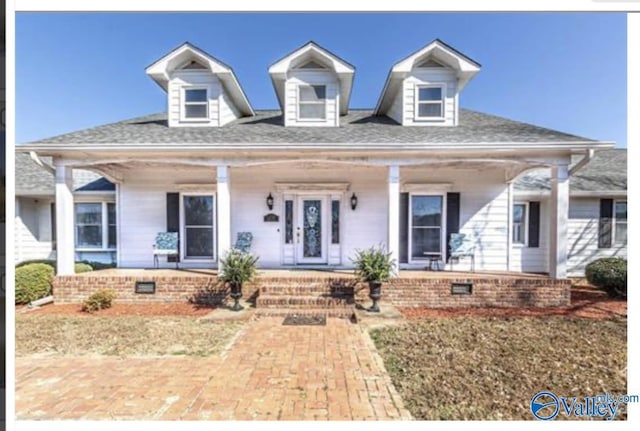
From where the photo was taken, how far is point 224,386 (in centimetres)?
280

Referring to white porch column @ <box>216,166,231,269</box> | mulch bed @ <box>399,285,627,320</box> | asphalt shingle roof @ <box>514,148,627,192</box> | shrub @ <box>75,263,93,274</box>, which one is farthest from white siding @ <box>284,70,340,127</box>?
shrub @ <box>75,263,93,274</box>

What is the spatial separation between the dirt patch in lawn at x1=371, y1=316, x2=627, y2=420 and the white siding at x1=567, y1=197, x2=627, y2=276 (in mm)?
4322

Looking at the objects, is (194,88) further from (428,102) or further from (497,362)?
(497,362)

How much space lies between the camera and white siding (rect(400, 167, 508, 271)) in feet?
24.6

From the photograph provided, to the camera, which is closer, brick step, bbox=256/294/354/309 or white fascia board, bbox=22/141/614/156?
brick step, bbox=256/294/354/309

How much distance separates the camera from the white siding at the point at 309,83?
730 centimetres

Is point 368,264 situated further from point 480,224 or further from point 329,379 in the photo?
point 480,224

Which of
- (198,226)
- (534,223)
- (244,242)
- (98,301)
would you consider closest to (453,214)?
(534,223)

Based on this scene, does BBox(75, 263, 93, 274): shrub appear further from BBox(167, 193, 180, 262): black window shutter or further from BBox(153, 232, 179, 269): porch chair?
BBox(167, 193, 180, 262): black window shutter

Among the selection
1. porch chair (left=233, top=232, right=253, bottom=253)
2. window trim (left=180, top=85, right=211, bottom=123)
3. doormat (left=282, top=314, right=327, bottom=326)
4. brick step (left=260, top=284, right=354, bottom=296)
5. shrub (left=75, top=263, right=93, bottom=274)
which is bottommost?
doormat (left=282, top=314, right=327, bottom=326)

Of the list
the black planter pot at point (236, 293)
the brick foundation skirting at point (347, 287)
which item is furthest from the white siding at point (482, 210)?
the black planter pot at point (236, 293)

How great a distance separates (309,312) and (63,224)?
17.0ft

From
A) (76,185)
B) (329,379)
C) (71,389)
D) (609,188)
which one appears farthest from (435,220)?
(76,185)

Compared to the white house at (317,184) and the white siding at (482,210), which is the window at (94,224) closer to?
the white house at (317,184)
